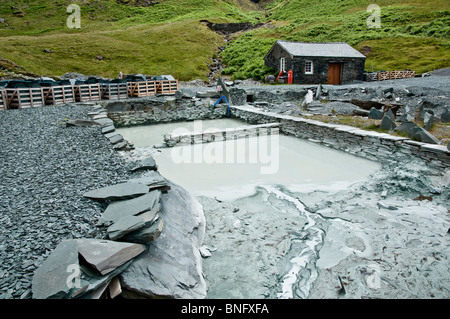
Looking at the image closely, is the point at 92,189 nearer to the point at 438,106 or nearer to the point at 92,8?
the point at 438,106

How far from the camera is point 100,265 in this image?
2938 millimetres

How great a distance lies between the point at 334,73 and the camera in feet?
94.7

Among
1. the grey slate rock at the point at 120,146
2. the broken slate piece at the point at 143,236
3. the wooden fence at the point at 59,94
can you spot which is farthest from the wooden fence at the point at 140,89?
the broken slate piece at the point at 143,236

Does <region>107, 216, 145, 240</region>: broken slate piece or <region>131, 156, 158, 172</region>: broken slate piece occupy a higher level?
<region>131, 156, 158, 172</region>: broken slate piece

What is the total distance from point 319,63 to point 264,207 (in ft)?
84.5

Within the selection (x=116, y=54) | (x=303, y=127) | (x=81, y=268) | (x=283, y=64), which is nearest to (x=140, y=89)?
(x=303, y=127)

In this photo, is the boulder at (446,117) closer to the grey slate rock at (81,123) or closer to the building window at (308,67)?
the grey slate rock at (81,123)

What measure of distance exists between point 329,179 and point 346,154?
9.42 ft

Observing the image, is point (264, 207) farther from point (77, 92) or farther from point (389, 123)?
point (77, 92)

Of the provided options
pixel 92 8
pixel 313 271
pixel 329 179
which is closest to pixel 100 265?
pixel 313 271

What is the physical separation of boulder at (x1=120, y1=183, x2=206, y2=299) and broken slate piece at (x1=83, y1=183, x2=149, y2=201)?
1.56ft

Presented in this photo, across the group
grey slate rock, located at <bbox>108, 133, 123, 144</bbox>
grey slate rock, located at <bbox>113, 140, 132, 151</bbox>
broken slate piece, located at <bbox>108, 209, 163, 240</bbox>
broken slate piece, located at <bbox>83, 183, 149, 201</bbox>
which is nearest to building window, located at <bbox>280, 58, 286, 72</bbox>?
grey slate rock, located at <bbox>108, 133, 123, 144</bbox>

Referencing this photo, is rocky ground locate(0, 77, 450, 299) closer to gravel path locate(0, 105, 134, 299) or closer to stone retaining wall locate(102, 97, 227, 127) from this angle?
gravel path locate(0, 105, 134, 299)

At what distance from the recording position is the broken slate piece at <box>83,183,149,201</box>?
4.41 m
